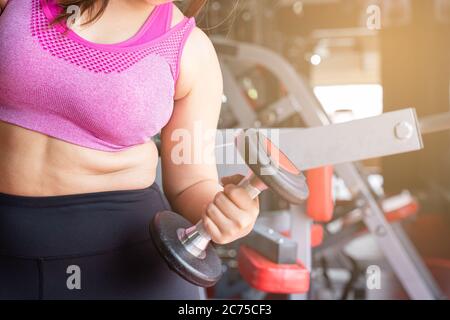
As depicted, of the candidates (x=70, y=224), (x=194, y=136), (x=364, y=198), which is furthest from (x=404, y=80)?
(x=70, y=224)

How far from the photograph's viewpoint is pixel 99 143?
646mm

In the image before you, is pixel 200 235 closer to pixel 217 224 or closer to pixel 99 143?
pixel 217 224

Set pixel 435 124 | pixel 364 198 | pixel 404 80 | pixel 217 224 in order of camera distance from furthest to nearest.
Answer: pixel 404 80 < pixel 364 198 < pixel 435 124 < pixel 217 224

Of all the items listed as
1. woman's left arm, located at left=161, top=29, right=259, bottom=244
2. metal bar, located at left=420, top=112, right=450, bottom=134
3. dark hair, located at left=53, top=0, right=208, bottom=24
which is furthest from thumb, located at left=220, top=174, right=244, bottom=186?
metal bar, located at left=420, top=112, right=450, bottom=134

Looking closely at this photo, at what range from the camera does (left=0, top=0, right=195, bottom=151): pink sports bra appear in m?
0.60

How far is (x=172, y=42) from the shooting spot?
2.18ft

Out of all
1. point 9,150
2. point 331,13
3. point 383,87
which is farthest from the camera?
point 331,13

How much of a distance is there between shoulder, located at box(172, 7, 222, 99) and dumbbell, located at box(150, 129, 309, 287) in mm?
118

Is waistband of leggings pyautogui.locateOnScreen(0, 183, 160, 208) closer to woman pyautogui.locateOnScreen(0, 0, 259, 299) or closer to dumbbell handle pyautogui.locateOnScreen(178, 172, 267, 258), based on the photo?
woman pyautogui.locateOnScreen(0, 0, 259, 299)

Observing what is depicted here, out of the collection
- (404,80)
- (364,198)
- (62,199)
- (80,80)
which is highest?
(404,80)

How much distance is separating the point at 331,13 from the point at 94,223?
14.5 feet

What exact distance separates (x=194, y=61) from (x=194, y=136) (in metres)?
0.09
